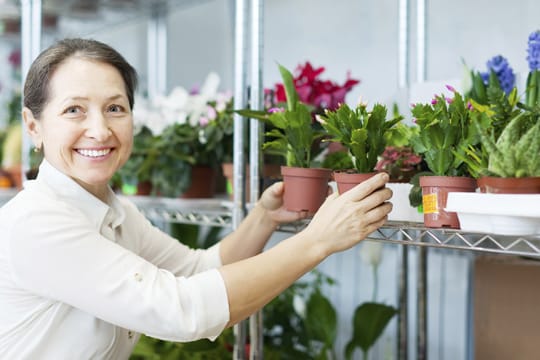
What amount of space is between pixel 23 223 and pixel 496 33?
5.25 feet

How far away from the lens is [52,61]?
1.27 meters

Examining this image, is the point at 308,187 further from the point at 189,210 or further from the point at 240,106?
the point at 189,210

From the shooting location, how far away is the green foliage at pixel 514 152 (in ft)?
3.36

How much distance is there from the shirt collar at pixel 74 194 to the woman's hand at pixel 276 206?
34 cm

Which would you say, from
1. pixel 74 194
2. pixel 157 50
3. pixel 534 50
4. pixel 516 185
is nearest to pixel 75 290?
pixel 74 194

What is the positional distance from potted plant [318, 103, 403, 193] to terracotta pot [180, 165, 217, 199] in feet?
2.84

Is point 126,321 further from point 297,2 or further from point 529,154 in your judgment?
point 297,2

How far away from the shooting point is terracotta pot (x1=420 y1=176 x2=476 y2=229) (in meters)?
1.14

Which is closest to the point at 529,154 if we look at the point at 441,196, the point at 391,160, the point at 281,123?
the point at 441,196

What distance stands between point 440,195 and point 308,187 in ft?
1.00

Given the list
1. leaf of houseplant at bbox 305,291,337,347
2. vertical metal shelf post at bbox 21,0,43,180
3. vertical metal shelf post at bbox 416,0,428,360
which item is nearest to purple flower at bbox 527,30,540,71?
vertical metal shelf post at bbox 416,0,428,360

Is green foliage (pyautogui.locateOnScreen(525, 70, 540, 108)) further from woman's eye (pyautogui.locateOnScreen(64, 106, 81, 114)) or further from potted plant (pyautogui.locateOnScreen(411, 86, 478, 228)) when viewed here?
woman's eye (pyautogui.locateOnScreen(64, 106, 81, 114))

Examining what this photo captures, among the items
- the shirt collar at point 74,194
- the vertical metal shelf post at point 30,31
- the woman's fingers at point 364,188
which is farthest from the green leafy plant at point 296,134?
the vertical metal shelf post at point 30,31

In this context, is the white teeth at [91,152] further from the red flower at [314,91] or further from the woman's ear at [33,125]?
the red flower at [314,91]
